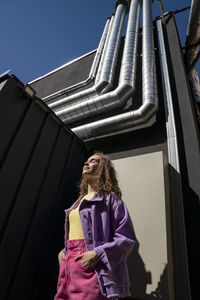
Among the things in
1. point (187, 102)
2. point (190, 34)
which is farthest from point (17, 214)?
point (190, 34)

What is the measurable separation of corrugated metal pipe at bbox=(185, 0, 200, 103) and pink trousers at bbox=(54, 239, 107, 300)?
4.81m

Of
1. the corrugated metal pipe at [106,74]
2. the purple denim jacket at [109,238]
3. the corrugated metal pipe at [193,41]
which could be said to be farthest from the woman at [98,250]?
the corrugated metal pipe at [193,41]

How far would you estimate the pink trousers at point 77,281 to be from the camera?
1.17 m

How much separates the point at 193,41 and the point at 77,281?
20.9 feet

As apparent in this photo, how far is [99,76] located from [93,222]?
3785 millimetres

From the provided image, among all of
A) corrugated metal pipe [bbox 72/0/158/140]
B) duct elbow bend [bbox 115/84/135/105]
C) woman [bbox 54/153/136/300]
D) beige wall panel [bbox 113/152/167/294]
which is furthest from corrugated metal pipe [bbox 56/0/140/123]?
woman [bbox 54/153/136/300]

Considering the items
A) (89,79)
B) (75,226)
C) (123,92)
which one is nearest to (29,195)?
(75,226)

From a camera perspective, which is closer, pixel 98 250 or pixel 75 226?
pixel 98 250

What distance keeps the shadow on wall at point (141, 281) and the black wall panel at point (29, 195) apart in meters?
0.92

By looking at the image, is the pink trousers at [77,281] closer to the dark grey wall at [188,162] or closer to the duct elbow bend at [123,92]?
the dark grey wall at [188,162]

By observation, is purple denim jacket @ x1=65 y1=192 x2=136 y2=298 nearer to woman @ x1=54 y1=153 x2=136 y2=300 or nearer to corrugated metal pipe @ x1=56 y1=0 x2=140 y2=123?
woman @ x1=54 y1=153 x2=136 y2=300

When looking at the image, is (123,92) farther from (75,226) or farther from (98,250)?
(98,250)

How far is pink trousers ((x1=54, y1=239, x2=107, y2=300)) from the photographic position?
1168 millimetres

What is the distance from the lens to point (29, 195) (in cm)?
197
